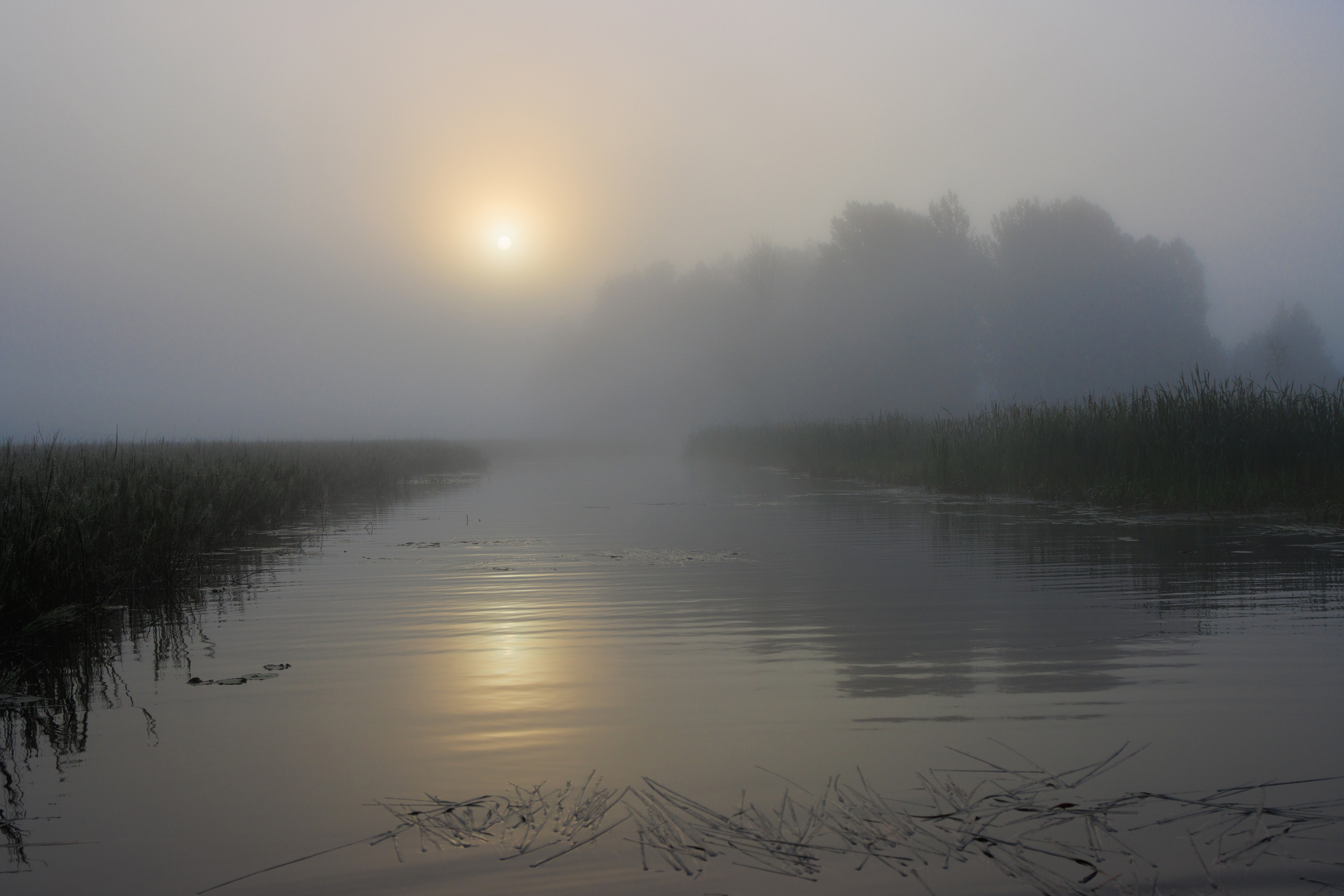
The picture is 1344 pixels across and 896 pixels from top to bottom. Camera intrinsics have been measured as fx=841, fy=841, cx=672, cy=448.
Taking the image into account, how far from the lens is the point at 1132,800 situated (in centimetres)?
245

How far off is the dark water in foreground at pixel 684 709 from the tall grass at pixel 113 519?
2.72ft

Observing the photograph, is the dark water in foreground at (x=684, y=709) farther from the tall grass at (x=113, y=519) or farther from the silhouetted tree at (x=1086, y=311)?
the silhouetted tree at (x=1086, y=311)

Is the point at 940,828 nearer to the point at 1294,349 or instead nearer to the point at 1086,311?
the point at 1086,311

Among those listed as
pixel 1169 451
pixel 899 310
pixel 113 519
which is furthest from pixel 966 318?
pixel 113 519

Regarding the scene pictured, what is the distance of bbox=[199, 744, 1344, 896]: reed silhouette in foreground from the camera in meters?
2.09

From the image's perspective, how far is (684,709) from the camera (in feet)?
11.2

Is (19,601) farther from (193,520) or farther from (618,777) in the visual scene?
(618,777)

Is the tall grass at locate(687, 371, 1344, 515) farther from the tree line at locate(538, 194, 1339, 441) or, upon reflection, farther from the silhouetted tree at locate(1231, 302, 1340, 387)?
the silhouetted tree at locate(1231, 302, 1340, 387)

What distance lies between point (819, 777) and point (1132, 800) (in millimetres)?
899

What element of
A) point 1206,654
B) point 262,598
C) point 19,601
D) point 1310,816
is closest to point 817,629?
point 1206,654

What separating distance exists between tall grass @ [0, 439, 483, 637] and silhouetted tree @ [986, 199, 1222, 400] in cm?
4060

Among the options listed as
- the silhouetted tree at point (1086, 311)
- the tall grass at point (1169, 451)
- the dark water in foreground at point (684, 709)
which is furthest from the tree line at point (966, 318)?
the dark water in foreground at point (684, 709)

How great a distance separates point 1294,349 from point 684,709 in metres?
62.1

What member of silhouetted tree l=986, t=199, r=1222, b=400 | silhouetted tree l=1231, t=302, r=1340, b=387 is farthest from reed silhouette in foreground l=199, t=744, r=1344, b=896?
silhouetted tree l=1231, t=302, r=1340, b=387
